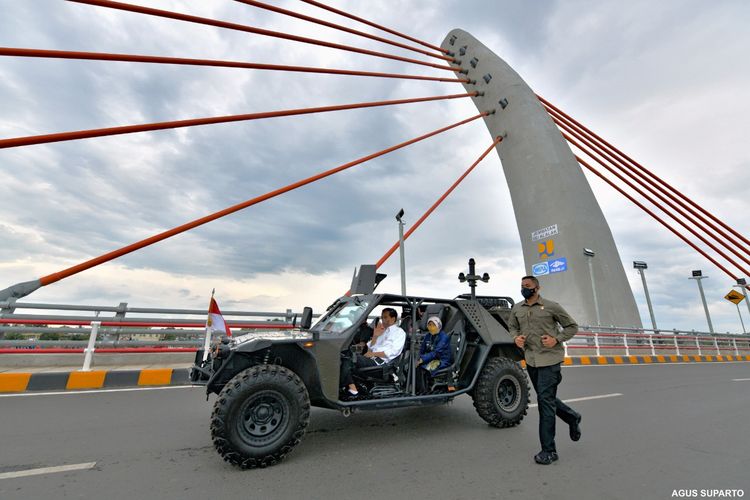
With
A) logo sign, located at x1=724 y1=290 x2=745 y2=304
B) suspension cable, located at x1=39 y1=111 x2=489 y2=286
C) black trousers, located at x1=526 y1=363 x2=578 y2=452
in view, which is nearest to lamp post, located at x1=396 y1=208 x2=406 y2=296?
suspension cable, located at x1=39 y1=111 x2=489 y2=286

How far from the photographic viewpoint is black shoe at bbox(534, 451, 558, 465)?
10.9ft

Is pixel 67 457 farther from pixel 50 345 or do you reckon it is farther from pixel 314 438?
pixel 50 345

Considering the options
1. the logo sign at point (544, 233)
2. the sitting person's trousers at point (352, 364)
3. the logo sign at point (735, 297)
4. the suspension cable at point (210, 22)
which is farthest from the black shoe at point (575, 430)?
A: the logo sign at point (735, 297)

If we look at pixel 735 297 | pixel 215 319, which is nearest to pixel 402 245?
pixel 215 319

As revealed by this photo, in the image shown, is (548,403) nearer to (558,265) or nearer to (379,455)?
(379,455)

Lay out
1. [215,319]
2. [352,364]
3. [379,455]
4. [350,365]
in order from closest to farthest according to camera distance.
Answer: [379,455] < [350,365] < [352,364] < [215,319]

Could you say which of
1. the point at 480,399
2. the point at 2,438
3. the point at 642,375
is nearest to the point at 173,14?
the point at 2,438

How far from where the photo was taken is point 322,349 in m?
3.59

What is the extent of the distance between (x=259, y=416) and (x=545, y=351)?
9.03 ft

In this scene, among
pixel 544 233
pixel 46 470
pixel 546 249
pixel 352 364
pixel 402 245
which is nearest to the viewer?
pixel 46 470

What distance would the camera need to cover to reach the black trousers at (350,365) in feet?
12.7

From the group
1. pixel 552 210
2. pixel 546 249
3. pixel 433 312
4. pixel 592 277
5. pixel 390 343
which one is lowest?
pixel 390 343

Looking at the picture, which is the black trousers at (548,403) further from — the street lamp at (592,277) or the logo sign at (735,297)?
the logo sign at (735,297)

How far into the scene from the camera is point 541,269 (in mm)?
21375
